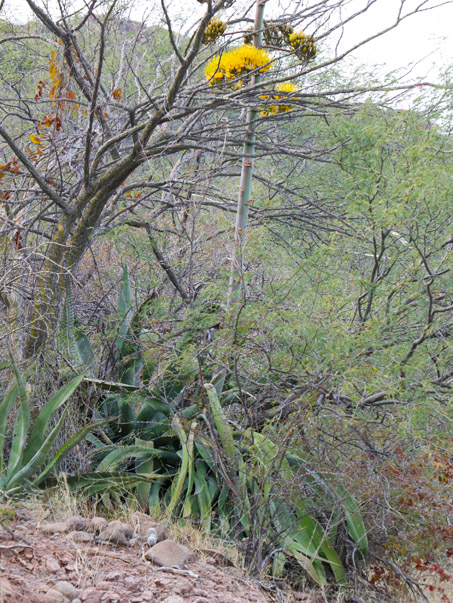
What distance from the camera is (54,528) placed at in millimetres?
2967

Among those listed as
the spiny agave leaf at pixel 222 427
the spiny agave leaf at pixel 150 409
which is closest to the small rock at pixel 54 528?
the spiny agave leaf at pixel 222 427

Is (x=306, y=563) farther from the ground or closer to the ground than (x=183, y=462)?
closer to the ground

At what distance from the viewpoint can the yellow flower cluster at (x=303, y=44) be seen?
3.79m

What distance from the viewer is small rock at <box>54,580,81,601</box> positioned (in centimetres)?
234

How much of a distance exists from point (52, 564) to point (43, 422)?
4.23ft

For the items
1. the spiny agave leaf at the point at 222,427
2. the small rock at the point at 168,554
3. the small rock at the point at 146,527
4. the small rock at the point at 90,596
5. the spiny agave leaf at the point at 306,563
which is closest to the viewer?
the small rock at the point at 90,596

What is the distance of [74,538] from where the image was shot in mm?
2889

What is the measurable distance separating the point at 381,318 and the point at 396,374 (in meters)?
0.40

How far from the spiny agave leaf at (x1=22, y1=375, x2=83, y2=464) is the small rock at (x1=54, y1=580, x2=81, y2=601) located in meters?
1.41

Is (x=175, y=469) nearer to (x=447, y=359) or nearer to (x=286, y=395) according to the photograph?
(x=286, y=395)

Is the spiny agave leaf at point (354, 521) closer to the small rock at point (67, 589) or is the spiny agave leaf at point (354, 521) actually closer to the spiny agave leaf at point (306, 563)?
the spiny agave leaf at point (306, 563)

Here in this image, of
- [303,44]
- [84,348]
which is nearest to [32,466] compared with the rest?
[84,348]

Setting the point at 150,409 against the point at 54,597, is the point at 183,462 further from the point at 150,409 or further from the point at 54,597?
the point at 54,597

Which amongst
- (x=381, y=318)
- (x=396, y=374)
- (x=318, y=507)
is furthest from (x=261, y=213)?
(x=318, y=507)
